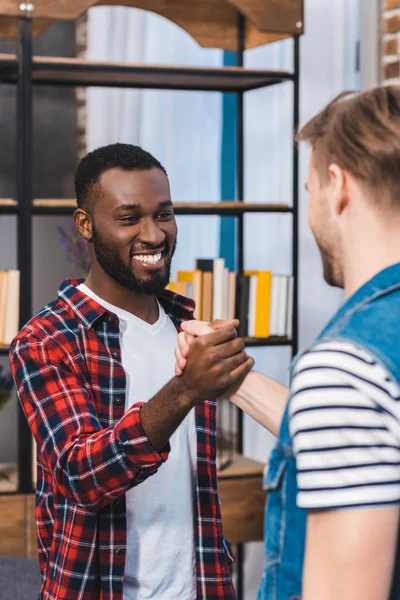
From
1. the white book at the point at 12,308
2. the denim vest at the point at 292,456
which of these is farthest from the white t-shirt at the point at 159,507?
the white book at the point at 12,308

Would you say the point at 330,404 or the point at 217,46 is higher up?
the point at 217,46

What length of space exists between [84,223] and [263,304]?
1.41m

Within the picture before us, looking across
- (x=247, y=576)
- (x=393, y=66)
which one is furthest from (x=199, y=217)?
(x=247, y=576)

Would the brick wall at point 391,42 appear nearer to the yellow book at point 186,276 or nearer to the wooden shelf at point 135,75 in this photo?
the wooden shelf at point 135,75

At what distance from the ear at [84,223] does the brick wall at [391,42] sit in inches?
65.9

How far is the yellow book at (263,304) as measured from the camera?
305 centimetres

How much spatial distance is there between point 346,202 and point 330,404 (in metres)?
0.22

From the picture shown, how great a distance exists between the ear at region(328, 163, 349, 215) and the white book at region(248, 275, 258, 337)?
214 centimetres

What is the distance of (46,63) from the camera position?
282cm

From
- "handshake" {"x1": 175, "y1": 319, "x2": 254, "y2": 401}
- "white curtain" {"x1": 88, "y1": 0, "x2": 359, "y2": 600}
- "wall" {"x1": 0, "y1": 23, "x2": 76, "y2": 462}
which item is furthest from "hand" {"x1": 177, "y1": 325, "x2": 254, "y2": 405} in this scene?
"wall" {"x1": 0, "y1": 23, "x2": 76, "y2": 462}

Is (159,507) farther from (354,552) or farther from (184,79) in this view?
(184,79)

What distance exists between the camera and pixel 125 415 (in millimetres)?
1351

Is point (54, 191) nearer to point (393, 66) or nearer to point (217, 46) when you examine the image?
point (217, 46)

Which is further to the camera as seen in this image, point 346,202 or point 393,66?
point 393,66
